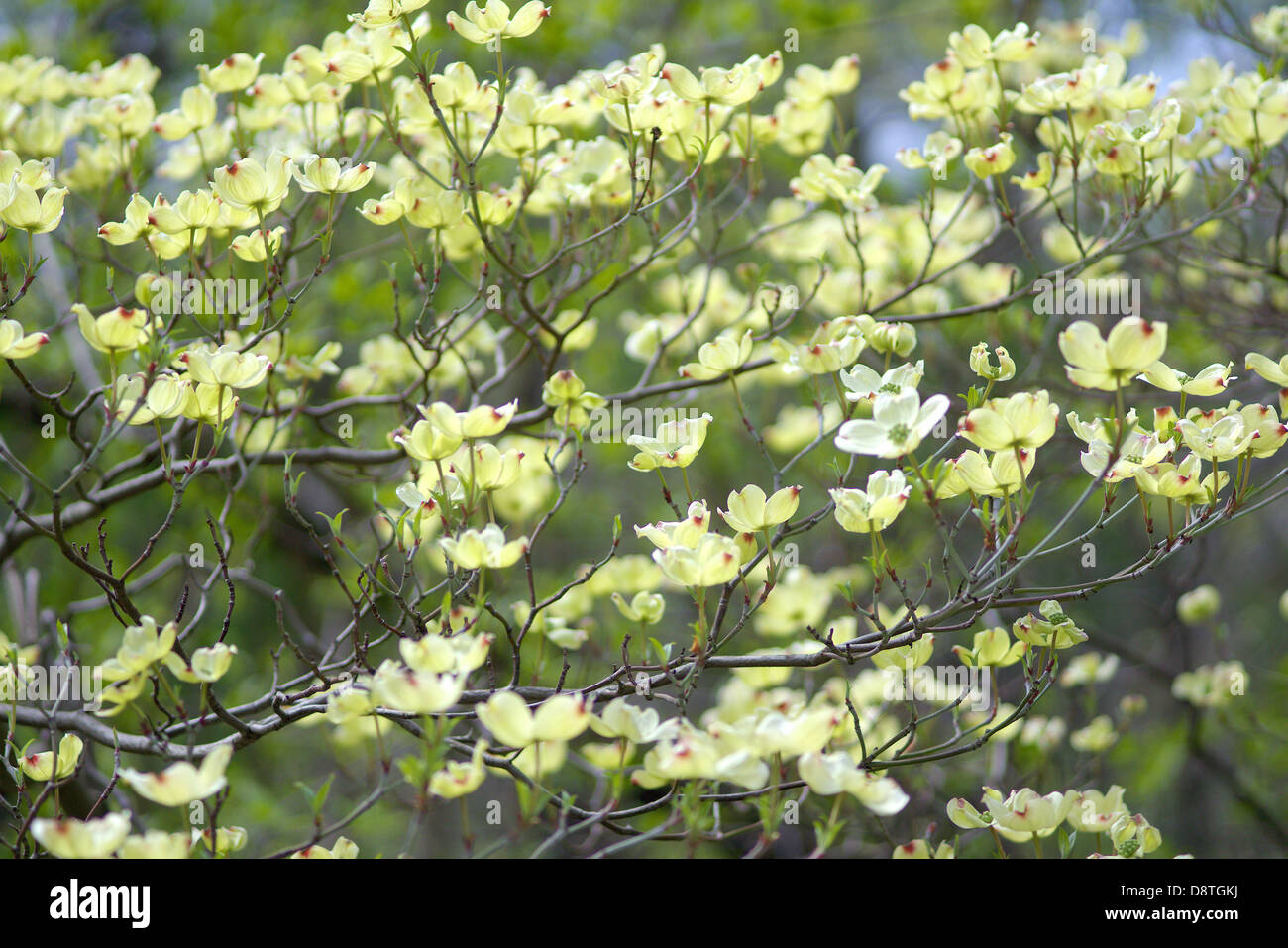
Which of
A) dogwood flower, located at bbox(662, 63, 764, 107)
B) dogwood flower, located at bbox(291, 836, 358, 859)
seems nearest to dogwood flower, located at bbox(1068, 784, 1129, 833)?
dogwood flower, located at bbox(291, 836, 358, 859)

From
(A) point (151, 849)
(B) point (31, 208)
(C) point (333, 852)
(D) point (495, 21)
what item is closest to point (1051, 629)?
(C) point (333, 852)

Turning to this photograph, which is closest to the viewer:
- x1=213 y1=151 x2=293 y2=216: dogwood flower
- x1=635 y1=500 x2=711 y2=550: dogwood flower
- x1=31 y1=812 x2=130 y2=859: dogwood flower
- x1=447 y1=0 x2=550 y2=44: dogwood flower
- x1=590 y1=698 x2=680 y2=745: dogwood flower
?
x1=31 y1=812 x2=130 y2=859: dogwood flower

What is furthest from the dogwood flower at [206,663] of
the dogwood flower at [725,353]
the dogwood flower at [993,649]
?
the dogwood flower at [993,649]

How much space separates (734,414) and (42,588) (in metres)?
2.34

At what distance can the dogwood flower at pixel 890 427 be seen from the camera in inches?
45.6

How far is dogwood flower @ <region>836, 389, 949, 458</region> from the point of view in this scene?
1.16m

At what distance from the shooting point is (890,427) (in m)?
1.17

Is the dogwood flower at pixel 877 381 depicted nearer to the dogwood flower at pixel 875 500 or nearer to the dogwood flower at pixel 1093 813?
the dogwood flower at pixel 875 500

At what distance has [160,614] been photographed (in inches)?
123

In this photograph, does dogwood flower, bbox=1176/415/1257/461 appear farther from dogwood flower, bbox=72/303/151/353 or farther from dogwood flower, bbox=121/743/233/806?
dogwood flower, bbox=72/303/151/353

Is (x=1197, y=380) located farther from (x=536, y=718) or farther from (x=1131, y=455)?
(x=536, y=718)

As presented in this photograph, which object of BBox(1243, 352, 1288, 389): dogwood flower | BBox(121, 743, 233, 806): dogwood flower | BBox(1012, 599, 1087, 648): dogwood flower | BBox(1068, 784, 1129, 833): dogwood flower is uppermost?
BBox(1243, 352, 1288, 389): dogwood flower

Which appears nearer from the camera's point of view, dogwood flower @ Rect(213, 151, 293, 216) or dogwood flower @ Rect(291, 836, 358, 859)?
dogwood flower @ Rect(291, 836, 358, 859)
